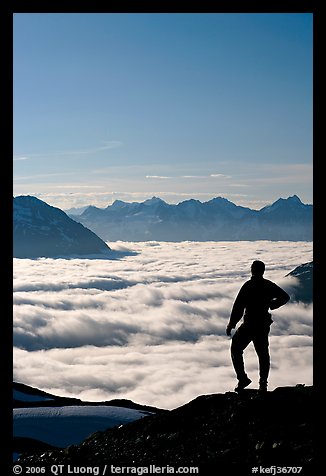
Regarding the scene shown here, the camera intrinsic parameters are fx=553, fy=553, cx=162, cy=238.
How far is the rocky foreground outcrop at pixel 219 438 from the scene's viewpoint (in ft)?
22.0

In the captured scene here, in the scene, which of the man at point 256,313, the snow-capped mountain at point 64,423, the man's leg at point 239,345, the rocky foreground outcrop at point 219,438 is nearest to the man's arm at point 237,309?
the man at point 256,313

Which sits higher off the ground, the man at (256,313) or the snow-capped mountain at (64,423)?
the man at (256,313)

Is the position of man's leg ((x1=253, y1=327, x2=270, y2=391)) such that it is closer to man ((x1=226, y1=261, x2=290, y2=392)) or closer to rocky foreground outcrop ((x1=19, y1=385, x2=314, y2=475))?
man ((x1=226, y1=261, x2=290, y2=392))

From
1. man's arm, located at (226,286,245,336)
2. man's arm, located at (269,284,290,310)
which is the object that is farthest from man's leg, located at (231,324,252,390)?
man's arm, located at (269,284,290,310)

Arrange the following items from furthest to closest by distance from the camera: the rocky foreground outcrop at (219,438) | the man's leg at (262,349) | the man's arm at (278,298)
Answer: the man's leg at (262,349)
the man's arm at (278,298)
the rocky foreground outcrop at (219,438)

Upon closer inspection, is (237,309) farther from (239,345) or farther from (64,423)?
(64,423)

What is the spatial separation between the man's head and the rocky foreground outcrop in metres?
1.89

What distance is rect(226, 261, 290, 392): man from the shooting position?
304 inches

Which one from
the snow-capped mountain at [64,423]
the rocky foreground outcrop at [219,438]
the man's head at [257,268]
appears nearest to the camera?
the rocky foreground outcrop at [219,438]

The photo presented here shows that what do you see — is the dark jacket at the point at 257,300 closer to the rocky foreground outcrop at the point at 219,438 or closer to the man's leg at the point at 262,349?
the man's leg at the point at 262,349

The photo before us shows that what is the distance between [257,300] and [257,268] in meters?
0.48

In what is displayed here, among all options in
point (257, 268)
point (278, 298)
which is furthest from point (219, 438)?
point (257, 268)
